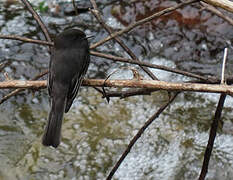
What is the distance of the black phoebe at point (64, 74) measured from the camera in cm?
405

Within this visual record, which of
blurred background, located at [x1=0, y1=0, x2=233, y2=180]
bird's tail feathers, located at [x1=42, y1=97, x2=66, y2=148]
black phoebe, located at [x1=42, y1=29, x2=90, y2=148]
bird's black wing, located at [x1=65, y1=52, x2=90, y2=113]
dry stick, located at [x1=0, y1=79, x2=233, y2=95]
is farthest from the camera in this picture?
blurred background, located at [x1=0, y1=0, x2=233, y2=180]

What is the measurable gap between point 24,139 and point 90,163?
34.4 inches

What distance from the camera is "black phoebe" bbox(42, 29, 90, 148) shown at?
4.05 meters

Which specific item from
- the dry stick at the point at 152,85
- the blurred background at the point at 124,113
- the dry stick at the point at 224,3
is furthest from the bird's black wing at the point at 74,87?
the blurred background at the point at 124,113

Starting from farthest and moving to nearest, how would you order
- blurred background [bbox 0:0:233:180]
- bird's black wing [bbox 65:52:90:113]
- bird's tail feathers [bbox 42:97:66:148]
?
blurred background [bbox 0:0:233:180] → bird's black wing [bbox 65:52:90:113] → bird's tail feathers [bbox 42:97:66:148]

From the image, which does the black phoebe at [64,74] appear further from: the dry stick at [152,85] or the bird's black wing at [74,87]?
the dry stick at [152,85]

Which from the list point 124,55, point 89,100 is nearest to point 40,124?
point 89,100

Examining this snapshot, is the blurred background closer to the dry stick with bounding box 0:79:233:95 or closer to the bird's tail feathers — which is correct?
the bird's tail feathers

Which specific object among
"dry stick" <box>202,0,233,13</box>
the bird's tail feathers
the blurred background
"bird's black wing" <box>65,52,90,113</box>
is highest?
"dry stick" <box>202,0,233,13</box>

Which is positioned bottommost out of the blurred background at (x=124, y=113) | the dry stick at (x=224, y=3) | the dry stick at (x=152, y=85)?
the blurred background at (x=124, y=113)

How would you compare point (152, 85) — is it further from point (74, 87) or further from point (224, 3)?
point (74, 87)

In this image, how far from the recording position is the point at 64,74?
429 cm

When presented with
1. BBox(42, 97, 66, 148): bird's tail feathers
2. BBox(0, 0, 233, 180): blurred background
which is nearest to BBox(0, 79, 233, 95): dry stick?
BBox(42, 97, 66, 148): bird's tail feathers

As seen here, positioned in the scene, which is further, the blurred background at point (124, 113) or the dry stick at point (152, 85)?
the blurred background at point (124, 113)
